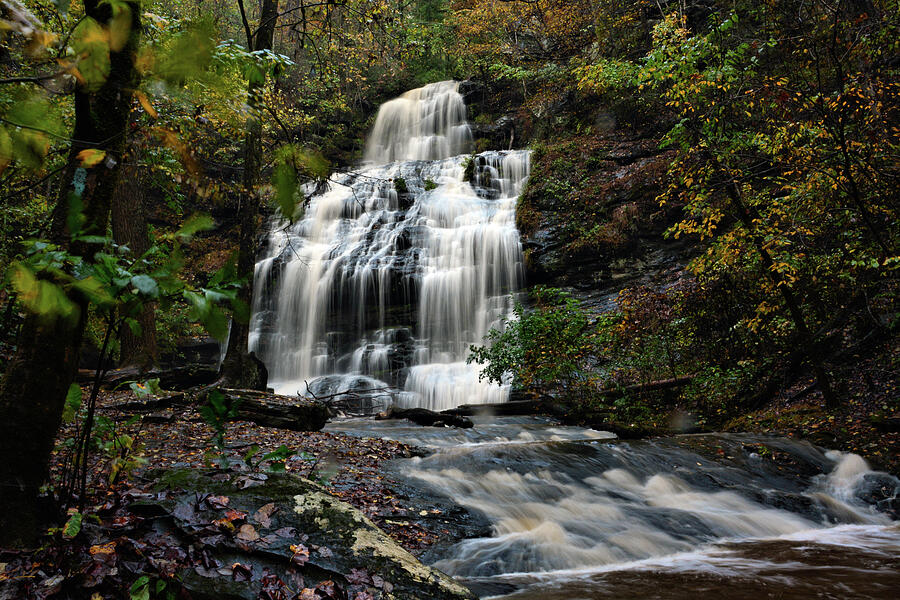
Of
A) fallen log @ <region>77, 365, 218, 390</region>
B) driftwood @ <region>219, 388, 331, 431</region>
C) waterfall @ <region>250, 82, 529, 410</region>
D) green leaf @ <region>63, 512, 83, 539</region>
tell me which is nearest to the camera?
green leaf @ <region>63, 512, 83, 539</region>

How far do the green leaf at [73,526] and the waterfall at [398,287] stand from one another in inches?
416

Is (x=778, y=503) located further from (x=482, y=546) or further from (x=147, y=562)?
(x=147, y=562)

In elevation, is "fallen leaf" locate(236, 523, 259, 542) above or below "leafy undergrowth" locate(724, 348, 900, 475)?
below

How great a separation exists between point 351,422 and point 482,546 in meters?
6.17

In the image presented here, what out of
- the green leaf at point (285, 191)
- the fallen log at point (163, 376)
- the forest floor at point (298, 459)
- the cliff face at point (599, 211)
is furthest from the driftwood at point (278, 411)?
the cliff face at point (599, 211)

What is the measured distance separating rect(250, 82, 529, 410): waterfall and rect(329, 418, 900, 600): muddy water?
20.3 ft

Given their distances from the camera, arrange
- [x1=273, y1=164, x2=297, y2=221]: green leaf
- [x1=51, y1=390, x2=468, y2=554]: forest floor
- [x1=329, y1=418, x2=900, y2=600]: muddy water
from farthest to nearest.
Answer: [x1=329, y1=418, x2=900, y2=600]: muddy water < [x1=51, y1=390, x2=468, y2=554]: forest floor < [x1=273, y1=164, x2=297, y2=221]: green leaf

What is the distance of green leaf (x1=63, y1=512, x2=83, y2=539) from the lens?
7.04ft

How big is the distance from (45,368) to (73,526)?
724mm

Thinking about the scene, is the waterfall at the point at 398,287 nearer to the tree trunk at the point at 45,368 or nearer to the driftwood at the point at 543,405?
the driftwood at the point at 543,405

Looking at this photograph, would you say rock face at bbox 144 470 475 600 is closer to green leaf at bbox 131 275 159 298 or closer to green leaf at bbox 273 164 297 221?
green leaf at bbox 131 275 159 298

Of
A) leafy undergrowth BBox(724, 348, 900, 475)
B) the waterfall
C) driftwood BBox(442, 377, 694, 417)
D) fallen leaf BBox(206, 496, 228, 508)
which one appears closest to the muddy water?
leafy undergrowth BBox(724, 348, 900, 475)

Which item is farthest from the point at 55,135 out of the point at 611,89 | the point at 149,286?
the point at 611,89

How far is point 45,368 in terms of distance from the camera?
221cm
